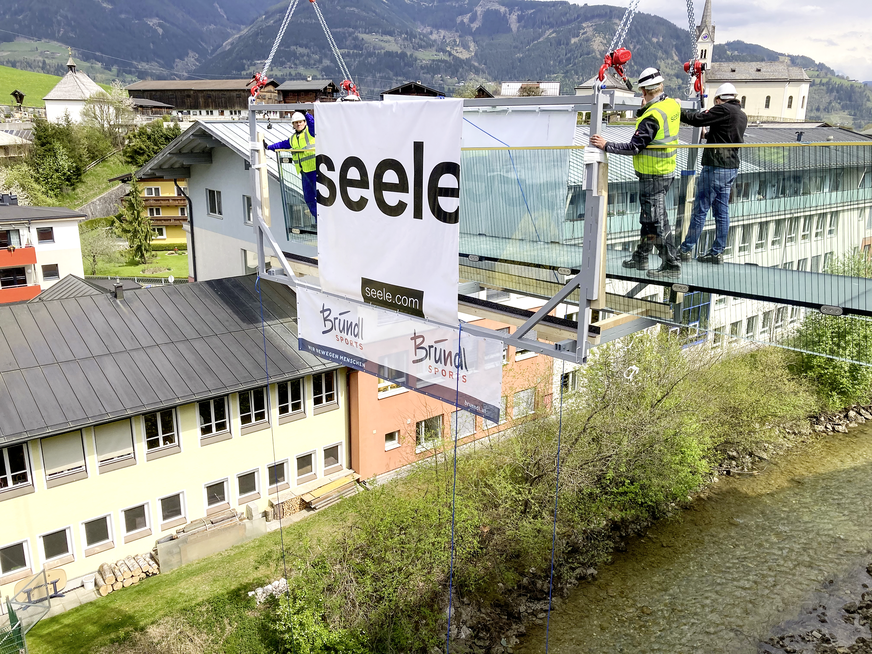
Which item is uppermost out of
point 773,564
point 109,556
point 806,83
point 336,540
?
point 806,83

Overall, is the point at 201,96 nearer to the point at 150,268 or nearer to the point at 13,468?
the point at 150,268

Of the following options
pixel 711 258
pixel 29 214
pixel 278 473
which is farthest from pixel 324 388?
pixel 29 214

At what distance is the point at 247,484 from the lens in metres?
17.9

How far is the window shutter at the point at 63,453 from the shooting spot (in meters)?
14.5

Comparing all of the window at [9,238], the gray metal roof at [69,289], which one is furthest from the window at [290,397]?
the window at [9,238]

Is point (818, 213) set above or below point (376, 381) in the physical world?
above

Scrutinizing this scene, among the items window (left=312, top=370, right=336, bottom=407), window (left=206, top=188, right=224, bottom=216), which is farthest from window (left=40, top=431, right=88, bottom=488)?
window (left=206, top=188, right=224, bottom=216)

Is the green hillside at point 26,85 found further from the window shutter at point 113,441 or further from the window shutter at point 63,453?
the window shutter at point 63,453

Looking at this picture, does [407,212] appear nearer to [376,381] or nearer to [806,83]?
[376,381]

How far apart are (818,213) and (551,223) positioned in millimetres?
2670

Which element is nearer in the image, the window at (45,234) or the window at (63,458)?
the window at (63,458)

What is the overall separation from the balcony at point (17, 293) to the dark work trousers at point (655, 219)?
35.8 metres

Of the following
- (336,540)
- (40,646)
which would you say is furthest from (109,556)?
(336,540)

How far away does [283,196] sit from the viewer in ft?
35.9
